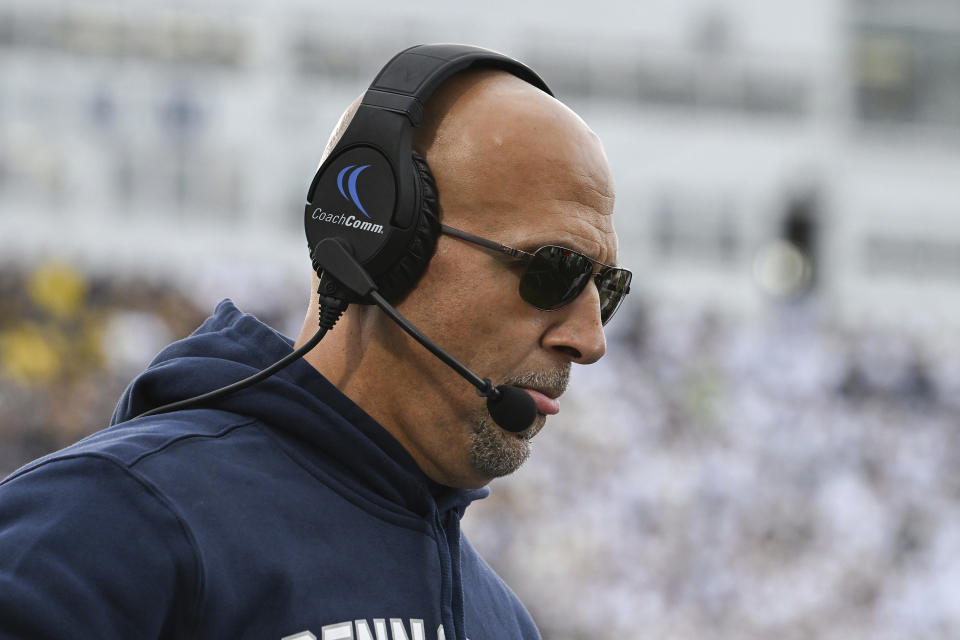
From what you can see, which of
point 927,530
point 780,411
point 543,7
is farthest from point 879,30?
point 927,530

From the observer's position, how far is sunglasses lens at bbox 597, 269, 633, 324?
5.29ft

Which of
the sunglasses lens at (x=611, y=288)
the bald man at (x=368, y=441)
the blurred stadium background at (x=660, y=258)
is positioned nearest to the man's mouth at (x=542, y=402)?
the bald man at (x=368, y=441)

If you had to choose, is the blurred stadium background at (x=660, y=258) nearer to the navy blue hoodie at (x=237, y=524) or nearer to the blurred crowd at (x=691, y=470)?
the blurred crowd at (x=691, y=470)

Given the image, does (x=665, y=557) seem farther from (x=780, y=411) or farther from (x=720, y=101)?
(x=720, y=101)

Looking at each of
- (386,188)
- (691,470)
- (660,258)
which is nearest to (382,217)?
(386,188)

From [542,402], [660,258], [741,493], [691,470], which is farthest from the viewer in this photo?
[660,258]

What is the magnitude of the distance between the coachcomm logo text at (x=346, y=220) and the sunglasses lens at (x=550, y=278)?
0.58ft

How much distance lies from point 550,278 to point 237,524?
0.45 metres

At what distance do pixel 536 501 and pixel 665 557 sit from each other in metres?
1.44

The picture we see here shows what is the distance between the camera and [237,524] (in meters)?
1.29

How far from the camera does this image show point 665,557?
12.8 m

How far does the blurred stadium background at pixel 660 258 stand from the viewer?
12750 mm

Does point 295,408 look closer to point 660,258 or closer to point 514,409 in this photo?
point 514,409

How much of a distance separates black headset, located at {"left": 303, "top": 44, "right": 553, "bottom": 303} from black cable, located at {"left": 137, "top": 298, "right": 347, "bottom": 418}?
0.08ft
